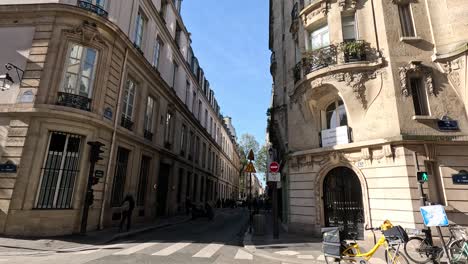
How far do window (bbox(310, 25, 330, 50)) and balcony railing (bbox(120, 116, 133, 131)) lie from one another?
10.5 meters

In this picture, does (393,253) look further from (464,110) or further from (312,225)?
(464,110)

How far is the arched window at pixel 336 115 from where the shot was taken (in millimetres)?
11141

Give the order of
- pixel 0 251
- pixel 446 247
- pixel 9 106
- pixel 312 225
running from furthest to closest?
1. pixel 312 225
2. pixel 9 106
3. pixel 0 251
4. pixel 446 247

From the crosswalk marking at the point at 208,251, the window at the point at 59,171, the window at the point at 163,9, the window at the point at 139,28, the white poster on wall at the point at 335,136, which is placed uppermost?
the window at the point at 163,9

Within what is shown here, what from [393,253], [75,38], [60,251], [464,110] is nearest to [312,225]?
[393,253]

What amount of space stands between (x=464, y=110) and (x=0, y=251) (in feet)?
51.1

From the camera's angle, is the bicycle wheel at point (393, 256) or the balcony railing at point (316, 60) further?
the balcony railing at point (316, 60)

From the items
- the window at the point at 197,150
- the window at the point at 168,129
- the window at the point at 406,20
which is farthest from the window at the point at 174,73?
the window at the point at 406,20

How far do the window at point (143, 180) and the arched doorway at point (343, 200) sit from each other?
35.2 feet

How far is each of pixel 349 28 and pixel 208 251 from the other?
10787 millimetres

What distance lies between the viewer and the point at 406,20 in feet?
35.1

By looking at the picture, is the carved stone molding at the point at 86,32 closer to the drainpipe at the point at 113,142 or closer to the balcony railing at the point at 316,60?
the drainpipe at the point at 113,142

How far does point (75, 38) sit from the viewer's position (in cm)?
1120

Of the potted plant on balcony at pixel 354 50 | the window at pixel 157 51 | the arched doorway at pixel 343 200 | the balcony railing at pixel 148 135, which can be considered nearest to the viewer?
the arched doorway at pixel 343 200
